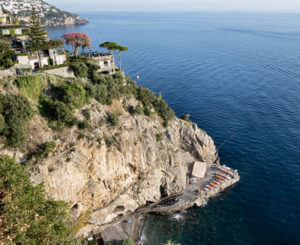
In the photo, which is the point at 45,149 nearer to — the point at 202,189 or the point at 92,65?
the point at 92,65

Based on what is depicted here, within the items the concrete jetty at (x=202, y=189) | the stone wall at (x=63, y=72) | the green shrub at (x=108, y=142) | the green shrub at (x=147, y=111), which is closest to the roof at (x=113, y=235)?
the concrete jetty at (x=202, y=189)

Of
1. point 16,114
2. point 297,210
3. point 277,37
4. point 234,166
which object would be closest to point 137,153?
point 16,114

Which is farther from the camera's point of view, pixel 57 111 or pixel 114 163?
pixel 114 163

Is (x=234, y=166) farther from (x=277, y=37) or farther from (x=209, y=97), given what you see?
(x=277, y=37)

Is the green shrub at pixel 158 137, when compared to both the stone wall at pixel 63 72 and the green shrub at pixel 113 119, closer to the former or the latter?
the green shrub at pixel 113 119

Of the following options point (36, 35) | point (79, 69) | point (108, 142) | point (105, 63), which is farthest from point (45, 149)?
point (105, 63)
